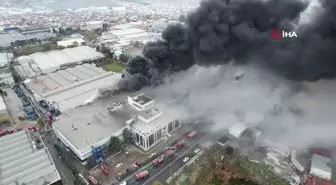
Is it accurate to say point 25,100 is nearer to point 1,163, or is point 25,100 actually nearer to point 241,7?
point 1,163

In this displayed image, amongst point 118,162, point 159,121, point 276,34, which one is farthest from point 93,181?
point 276,34

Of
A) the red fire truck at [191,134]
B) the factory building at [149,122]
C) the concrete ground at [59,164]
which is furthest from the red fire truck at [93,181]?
the red fire truck at [191,134]

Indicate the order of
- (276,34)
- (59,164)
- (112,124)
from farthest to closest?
(276,34) < (112,124) < (59,164)

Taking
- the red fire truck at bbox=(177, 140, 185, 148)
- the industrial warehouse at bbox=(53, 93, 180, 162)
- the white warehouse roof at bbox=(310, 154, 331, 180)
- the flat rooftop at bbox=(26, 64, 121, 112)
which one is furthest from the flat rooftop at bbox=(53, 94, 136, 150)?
the white warehouse roof at bbox=(310, 154, 331, 180)

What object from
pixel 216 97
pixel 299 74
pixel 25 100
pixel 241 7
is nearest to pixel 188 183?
pixel 216 97

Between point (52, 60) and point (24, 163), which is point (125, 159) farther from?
point (52, 60)

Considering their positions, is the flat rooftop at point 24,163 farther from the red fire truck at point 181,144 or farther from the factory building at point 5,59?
the factory building at point 5,59

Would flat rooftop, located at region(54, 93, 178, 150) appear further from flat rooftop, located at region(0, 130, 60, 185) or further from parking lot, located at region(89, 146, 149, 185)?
flat rooftop, located at region(0, 130, 60, 185)
